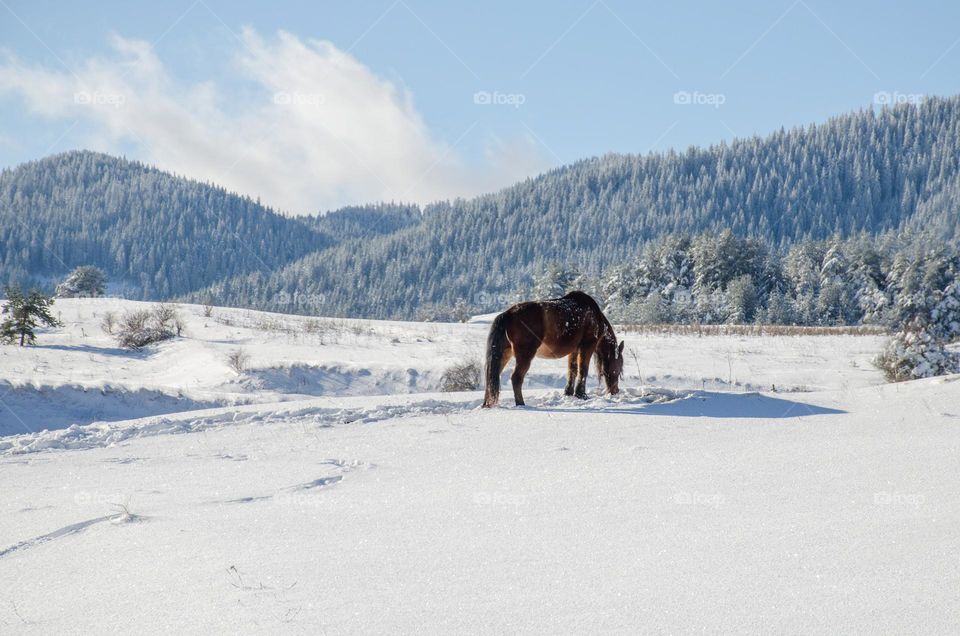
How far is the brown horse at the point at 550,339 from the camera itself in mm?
7891

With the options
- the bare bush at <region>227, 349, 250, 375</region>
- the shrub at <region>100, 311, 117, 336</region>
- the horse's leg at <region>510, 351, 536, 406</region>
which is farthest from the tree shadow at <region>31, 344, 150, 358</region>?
the horse's leg at <region>510, 351, 536, 406</region>

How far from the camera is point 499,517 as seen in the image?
12.0ft

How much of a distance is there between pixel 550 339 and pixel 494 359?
0.80 m

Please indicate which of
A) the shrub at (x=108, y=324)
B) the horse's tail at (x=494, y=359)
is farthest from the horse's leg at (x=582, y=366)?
the shrub at (x=108, y=324)

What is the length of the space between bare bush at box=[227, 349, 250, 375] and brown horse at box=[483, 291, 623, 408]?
10.5m

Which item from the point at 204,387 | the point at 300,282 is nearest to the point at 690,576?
the point at 204,387

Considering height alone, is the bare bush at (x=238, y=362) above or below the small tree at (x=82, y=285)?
below

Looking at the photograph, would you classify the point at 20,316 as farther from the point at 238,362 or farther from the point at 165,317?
the point at 238,362

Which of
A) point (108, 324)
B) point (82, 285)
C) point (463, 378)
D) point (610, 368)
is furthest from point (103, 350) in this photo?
point (82, 285)

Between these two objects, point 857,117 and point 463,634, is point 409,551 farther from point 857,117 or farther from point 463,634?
point 857,117

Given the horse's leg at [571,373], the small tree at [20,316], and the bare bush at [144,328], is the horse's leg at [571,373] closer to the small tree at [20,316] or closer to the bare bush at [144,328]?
the bare bush at [144,328]

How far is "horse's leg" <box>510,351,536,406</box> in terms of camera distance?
787cm

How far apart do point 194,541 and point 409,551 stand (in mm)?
1272

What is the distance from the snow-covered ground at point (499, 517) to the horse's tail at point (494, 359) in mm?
452
